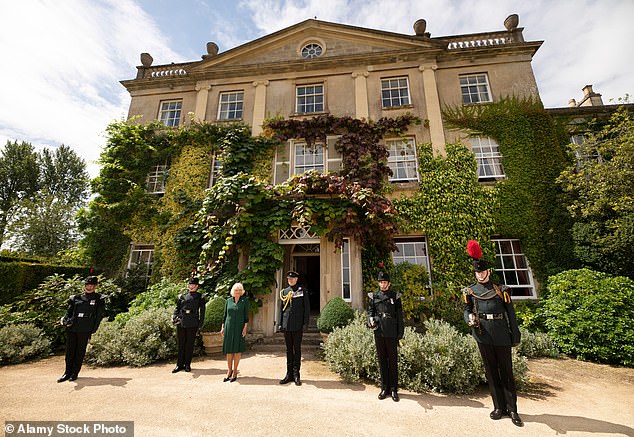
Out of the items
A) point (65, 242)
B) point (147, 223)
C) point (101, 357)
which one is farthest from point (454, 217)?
point (65, 242)

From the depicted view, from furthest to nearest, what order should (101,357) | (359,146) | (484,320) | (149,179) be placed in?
(149,179), (359,146), (101,357), (484,320)

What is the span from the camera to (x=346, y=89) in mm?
12000

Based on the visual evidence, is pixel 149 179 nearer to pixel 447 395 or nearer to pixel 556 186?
pixel 447 395

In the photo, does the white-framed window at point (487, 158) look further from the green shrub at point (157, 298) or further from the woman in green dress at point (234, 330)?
the green shrub at point (157, 298)

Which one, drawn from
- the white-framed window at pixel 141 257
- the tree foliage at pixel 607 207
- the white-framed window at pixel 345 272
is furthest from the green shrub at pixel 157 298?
the tree foliage at pixel 607 207

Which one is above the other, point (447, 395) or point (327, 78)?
point (327, 78)

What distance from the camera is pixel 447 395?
452 cm

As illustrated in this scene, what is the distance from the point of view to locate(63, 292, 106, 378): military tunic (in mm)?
5242

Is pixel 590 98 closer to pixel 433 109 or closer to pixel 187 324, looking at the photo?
pixel 433 109

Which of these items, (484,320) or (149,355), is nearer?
(484,320)

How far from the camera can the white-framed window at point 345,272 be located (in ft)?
28.6

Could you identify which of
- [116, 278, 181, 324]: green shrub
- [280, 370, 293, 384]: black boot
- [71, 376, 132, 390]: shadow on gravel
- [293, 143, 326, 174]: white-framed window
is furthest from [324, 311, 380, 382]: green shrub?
[293, 143, 326, 174]: white-framed window

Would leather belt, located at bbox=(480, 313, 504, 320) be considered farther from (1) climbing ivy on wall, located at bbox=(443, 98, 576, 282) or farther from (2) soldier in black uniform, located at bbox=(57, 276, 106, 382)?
(2) soldier in black uniform, located at bbox=(57, 276, 106, 382)

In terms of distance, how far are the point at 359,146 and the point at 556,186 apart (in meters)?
6.97
